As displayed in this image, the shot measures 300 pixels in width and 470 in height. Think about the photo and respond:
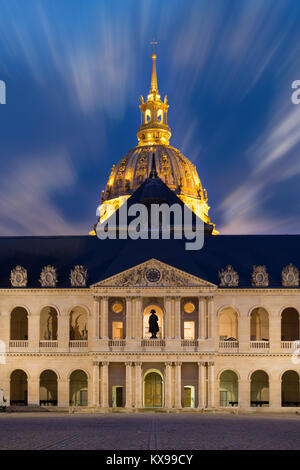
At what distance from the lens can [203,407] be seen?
2933 inches

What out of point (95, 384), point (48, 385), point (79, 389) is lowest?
point (79, 389)

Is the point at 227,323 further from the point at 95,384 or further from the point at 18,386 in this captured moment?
the point at 18,386

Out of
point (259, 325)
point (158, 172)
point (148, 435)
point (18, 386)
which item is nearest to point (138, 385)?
point (18, 386)

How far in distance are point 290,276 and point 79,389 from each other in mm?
25705

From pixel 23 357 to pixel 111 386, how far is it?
10.1 meters

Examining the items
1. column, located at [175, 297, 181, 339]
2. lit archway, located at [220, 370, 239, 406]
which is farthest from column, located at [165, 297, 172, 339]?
lit archway, located at [220, 370, 239, 406]

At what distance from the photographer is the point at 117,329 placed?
259 feet

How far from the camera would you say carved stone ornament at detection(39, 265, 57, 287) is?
79875 mm

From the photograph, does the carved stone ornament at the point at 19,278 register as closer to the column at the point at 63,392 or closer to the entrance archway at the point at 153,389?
the column at the point at 63,392

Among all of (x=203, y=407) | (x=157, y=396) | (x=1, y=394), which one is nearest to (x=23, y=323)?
(x=1, y=394)

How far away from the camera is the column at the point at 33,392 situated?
255 feet

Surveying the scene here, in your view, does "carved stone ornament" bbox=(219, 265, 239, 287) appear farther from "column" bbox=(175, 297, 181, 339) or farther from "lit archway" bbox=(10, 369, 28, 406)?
"lit archway" bbox=(10, 369, 28, 406)

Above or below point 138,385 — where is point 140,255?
above

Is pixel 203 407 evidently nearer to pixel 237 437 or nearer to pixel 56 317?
pixel 56 317
